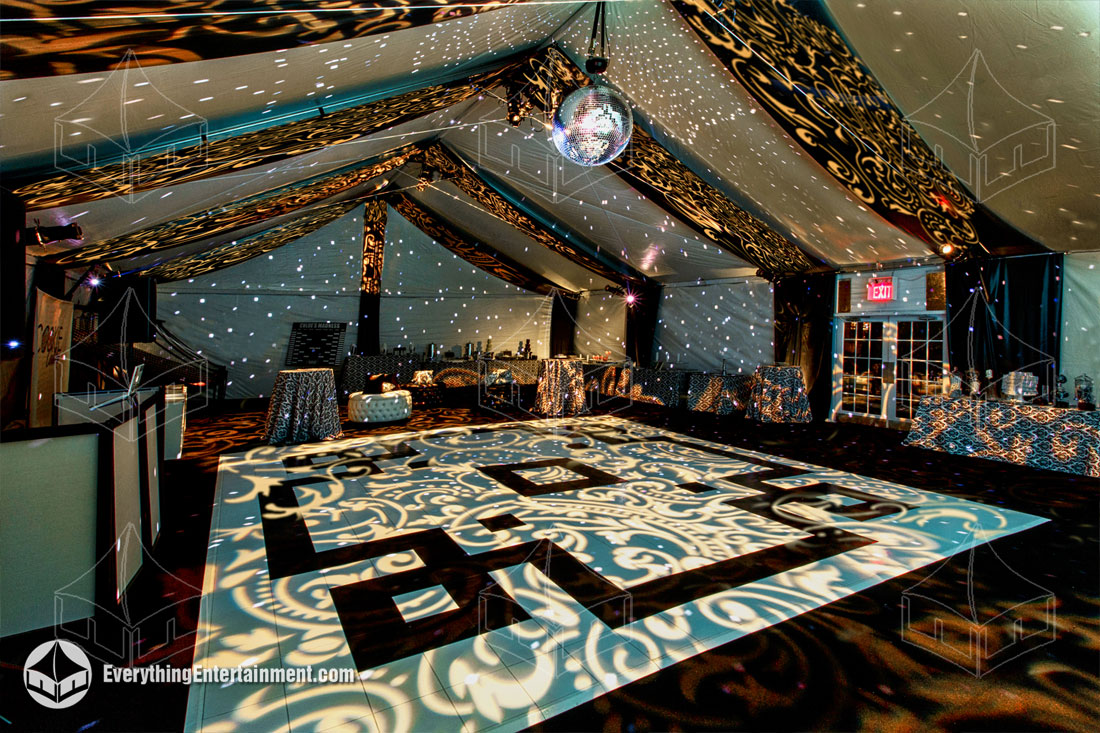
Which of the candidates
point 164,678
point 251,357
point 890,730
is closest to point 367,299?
point 251,357

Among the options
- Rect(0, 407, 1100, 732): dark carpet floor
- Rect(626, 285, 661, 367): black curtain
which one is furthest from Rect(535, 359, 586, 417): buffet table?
Rect(0, 407, 1100, 732): dark carpet floor

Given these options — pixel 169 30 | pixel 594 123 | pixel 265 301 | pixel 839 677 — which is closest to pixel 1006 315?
pixel 594 123

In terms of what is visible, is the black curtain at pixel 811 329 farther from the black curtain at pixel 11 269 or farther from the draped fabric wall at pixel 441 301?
the black curtain at pixel 11 269

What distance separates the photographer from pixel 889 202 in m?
4.70

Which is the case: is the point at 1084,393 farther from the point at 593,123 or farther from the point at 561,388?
the point at 561,388

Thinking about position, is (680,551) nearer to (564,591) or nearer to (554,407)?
(564,591)

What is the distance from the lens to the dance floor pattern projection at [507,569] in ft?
5.27

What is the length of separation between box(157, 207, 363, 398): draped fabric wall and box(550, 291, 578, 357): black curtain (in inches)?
157

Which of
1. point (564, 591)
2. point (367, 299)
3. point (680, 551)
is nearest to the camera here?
point (564, 591)

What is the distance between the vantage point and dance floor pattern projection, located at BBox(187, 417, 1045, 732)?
5.27ft

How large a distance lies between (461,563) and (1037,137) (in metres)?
4.26

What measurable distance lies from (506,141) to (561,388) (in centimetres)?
327

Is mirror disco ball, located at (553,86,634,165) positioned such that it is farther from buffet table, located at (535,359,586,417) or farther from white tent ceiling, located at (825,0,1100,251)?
buffet table, located at (535,359,586,417)

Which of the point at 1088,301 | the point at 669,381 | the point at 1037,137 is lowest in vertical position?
the point at 669,381
